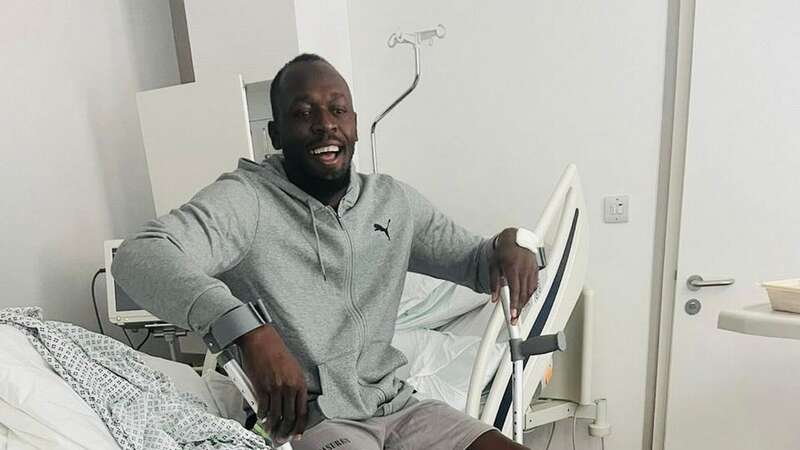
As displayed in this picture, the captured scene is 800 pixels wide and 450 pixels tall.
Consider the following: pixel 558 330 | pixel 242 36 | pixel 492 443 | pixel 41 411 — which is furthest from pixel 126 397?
pixel 242 36

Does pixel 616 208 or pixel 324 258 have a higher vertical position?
pixel 324 258

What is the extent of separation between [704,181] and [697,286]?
389 mm

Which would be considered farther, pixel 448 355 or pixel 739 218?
pixel 739 218

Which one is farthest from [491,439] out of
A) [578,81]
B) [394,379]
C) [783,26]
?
[783,26]

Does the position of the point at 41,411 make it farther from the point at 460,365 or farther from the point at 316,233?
the point at 460,365

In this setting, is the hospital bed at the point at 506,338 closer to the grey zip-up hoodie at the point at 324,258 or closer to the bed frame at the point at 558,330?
the bed frame at the point at 558,330

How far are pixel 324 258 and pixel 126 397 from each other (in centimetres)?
42

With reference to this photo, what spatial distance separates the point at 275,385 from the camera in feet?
2.21

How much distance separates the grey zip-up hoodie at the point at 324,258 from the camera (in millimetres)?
892

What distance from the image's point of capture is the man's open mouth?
3.58ft

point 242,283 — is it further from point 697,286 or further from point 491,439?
point 697,286

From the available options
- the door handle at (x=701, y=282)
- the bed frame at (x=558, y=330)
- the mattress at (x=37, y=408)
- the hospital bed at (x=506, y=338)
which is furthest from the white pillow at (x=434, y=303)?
the mattress at (x=37, y=408)

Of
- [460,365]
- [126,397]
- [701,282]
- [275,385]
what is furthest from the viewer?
[701,282]

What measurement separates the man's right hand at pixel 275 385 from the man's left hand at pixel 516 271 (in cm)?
56
